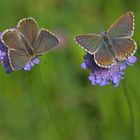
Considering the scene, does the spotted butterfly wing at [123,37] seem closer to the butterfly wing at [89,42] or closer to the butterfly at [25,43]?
the butterfly wing at [89,42]

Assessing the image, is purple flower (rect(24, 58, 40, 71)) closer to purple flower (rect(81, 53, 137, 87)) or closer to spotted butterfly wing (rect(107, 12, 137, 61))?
purple flower (rect(81, 53, 137, 87))

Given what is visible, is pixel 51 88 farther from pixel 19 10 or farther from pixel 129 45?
pixel 129 45

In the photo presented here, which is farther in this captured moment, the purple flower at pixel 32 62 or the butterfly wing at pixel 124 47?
the purple flower at pixel 32 62

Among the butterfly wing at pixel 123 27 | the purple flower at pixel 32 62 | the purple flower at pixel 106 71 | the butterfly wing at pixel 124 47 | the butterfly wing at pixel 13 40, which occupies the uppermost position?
the butterfly wing at pixel 13 40

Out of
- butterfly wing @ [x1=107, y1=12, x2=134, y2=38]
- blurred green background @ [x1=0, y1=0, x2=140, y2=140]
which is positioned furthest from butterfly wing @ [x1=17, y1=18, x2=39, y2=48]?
blurred green background @ [x1=0, y1=0, x2=140, y2=140]

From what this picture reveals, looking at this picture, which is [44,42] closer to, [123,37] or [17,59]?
[17,59]

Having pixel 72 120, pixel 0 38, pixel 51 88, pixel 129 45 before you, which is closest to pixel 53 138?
pixel 72 120

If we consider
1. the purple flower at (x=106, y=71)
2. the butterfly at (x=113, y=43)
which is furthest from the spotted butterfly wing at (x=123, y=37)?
the purple flower at (x=106, y=71)
